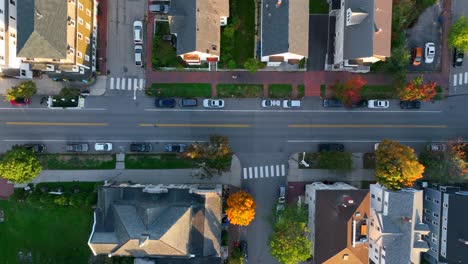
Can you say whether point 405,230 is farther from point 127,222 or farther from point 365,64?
point 127,222

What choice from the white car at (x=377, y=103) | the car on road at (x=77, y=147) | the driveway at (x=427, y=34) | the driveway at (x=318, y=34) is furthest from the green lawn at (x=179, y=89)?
the driveway at (x=427, y=34)

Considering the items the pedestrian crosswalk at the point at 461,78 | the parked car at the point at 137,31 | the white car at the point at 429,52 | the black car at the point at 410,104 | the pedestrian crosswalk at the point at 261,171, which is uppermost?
the parked car at the point at 137,31

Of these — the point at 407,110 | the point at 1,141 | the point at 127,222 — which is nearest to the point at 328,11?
the point at 407,110

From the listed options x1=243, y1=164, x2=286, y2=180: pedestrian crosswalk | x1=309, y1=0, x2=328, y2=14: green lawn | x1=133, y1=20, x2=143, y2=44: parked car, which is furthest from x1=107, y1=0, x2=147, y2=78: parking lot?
x1=309, y1=0, x2=328, y2=14: green lawn

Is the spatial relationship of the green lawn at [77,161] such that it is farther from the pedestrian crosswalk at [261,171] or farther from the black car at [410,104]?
the black car at [410,104]

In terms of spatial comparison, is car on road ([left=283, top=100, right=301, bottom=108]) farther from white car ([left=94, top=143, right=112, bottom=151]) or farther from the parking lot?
white car ([left=94, top=143, right=112, bottom=151])

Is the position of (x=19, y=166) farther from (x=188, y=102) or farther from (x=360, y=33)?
(x=360, y=33)
